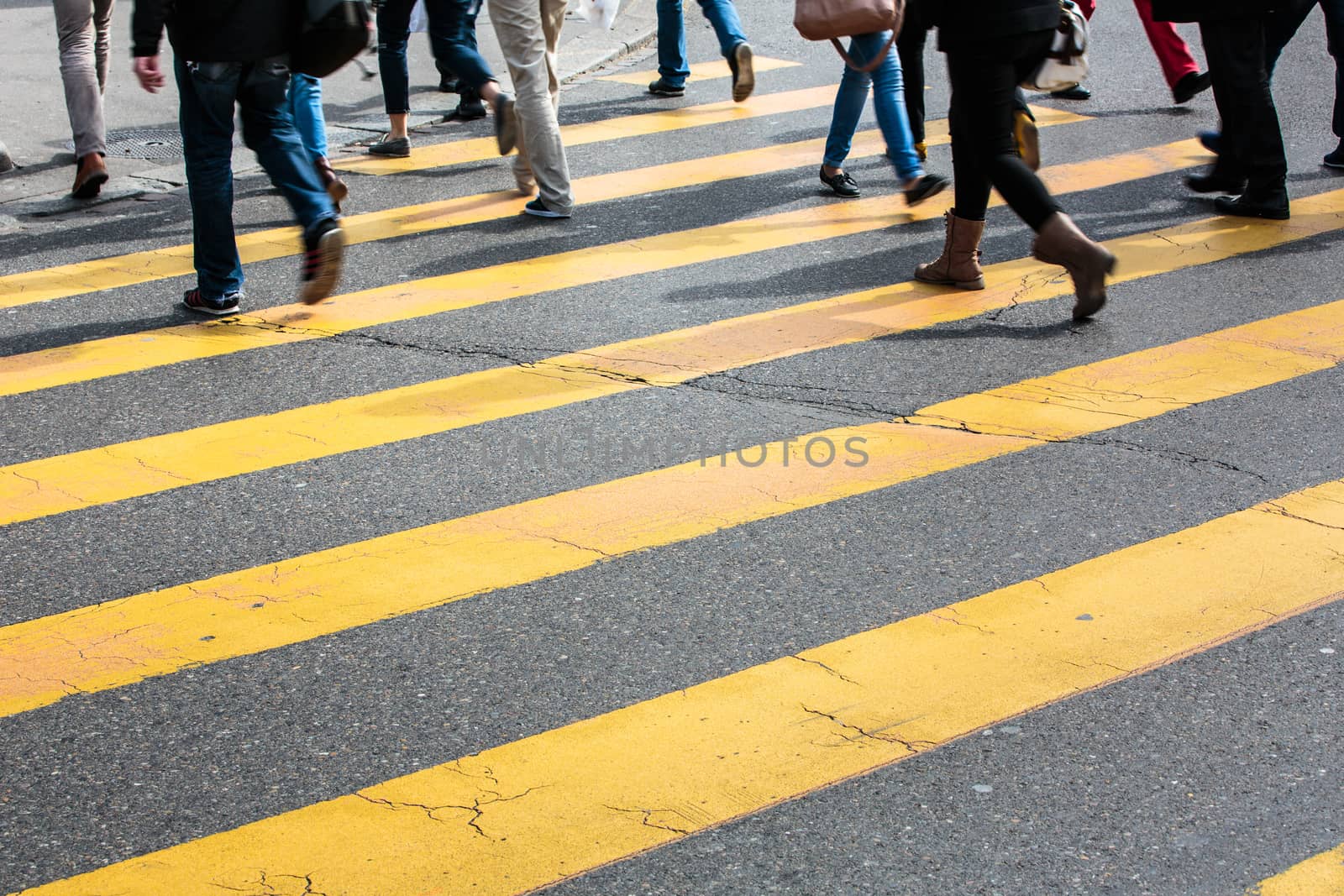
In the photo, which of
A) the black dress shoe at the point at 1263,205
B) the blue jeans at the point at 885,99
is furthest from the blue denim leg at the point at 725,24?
the black dress shoe at the point at 1263,205

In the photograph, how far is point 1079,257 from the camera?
219 inches

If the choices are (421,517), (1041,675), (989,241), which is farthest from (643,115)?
(1041,675)

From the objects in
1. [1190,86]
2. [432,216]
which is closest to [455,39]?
[432,216]

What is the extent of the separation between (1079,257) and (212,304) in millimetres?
3416

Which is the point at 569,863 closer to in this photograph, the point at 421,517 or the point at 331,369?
the point at 421,517

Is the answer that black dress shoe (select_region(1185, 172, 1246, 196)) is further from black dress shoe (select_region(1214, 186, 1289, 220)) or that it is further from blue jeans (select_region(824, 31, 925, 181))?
blue jeans (select_region(824, 31, 925, 181))

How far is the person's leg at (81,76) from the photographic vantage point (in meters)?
7.77

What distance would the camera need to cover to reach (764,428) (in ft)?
16.0

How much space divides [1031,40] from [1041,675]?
313 cm

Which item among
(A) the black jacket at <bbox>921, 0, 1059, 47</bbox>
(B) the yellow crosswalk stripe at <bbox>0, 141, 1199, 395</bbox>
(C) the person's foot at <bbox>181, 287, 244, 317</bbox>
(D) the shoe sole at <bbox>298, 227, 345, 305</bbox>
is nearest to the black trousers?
(B) the yellow crosswalk stripe at <bbox>0, 141, 1199, 395</bbox>

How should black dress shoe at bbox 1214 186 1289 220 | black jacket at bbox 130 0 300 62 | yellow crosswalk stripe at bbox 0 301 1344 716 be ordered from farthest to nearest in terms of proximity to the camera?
black dress shoe at bbox 1214 186 1289 220, black jacket at bbox 130 0 300 62, yellow crosswalk stripe at bbox 0 301 1344 716

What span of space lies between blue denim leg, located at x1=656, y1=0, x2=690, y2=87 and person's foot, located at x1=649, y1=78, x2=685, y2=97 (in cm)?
1

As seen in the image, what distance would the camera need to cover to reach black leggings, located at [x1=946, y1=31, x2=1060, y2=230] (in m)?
5.69

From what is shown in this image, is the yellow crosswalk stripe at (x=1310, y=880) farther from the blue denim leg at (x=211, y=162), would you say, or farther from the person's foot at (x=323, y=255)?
the blue denim leg at (x=211, y=162)
